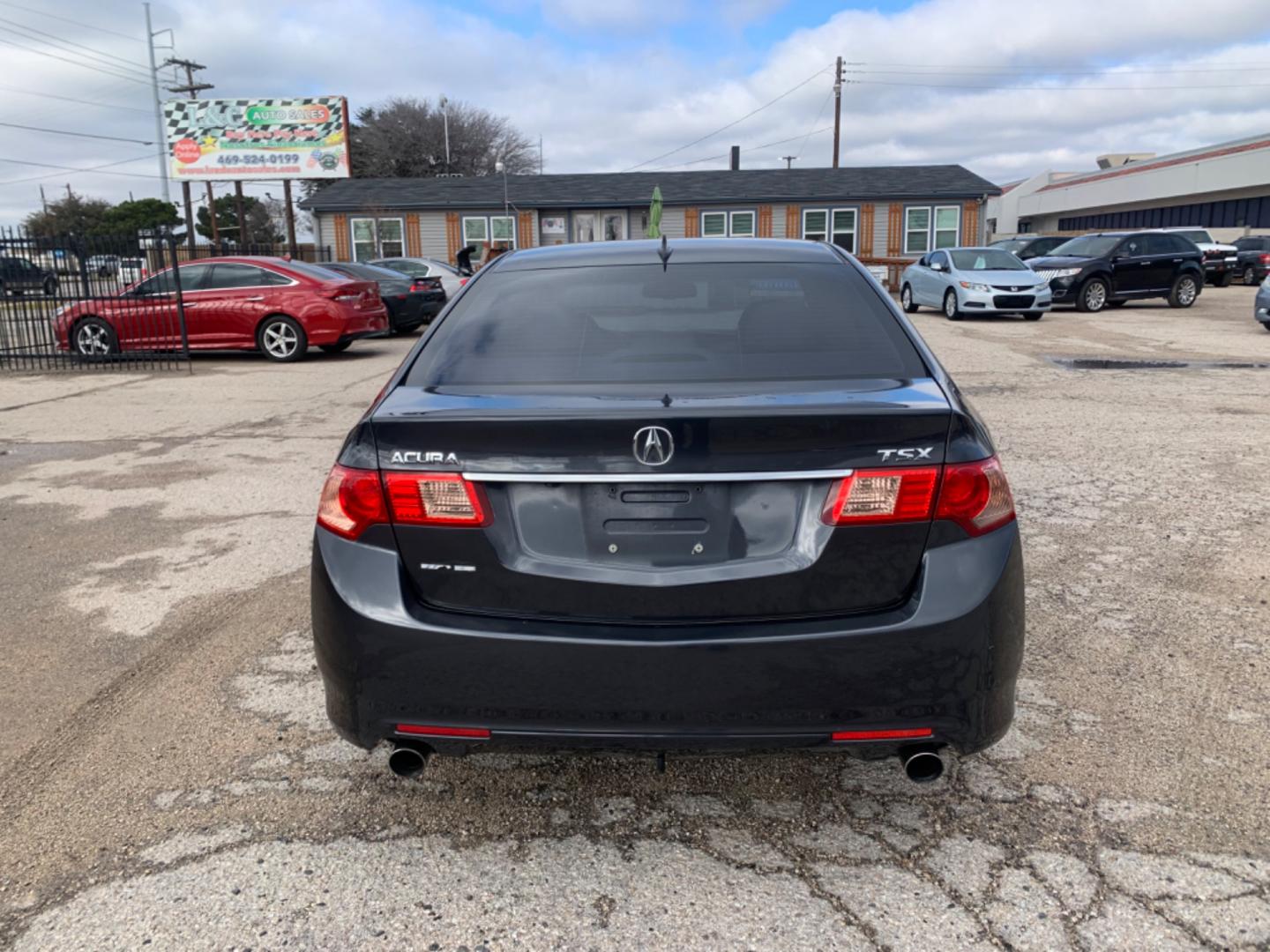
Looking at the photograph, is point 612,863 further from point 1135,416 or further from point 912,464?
point 1135,416

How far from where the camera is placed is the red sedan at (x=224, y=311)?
14031mm

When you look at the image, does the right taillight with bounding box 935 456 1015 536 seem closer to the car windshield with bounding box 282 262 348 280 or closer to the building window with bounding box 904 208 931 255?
the car windshield with bounding box 282 262 348 280

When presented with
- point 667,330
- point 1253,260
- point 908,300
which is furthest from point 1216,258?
point 667,330

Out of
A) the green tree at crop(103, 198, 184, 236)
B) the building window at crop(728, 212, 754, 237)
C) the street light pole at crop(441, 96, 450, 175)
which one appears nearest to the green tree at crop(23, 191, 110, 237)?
the green tree at crop(103, 198, 184, 236)

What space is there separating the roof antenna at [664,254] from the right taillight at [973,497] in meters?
1.35

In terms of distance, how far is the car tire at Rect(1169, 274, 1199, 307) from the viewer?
21.8m

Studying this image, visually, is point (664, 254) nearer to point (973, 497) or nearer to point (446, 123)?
point (973, 497)

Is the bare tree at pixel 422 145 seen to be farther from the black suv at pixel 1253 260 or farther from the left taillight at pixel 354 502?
the left taillight at pixel 354 502

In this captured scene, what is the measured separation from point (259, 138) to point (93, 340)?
25.6 metres

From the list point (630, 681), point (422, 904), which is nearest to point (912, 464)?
point (630, 681)

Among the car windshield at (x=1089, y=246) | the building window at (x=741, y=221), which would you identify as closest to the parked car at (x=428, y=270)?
the car windshield at (x=1089, y=246)

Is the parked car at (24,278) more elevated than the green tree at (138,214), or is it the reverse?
the green tree at (138,214)

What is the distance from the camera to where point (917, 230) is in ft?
115

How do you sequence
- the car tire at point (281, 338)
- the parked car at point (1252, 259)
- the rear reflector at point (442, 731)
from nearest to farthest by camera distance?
the rear reflector at point (442, 731) → the car tire at point (281, 338) → the parked car at point (1252, 259)
